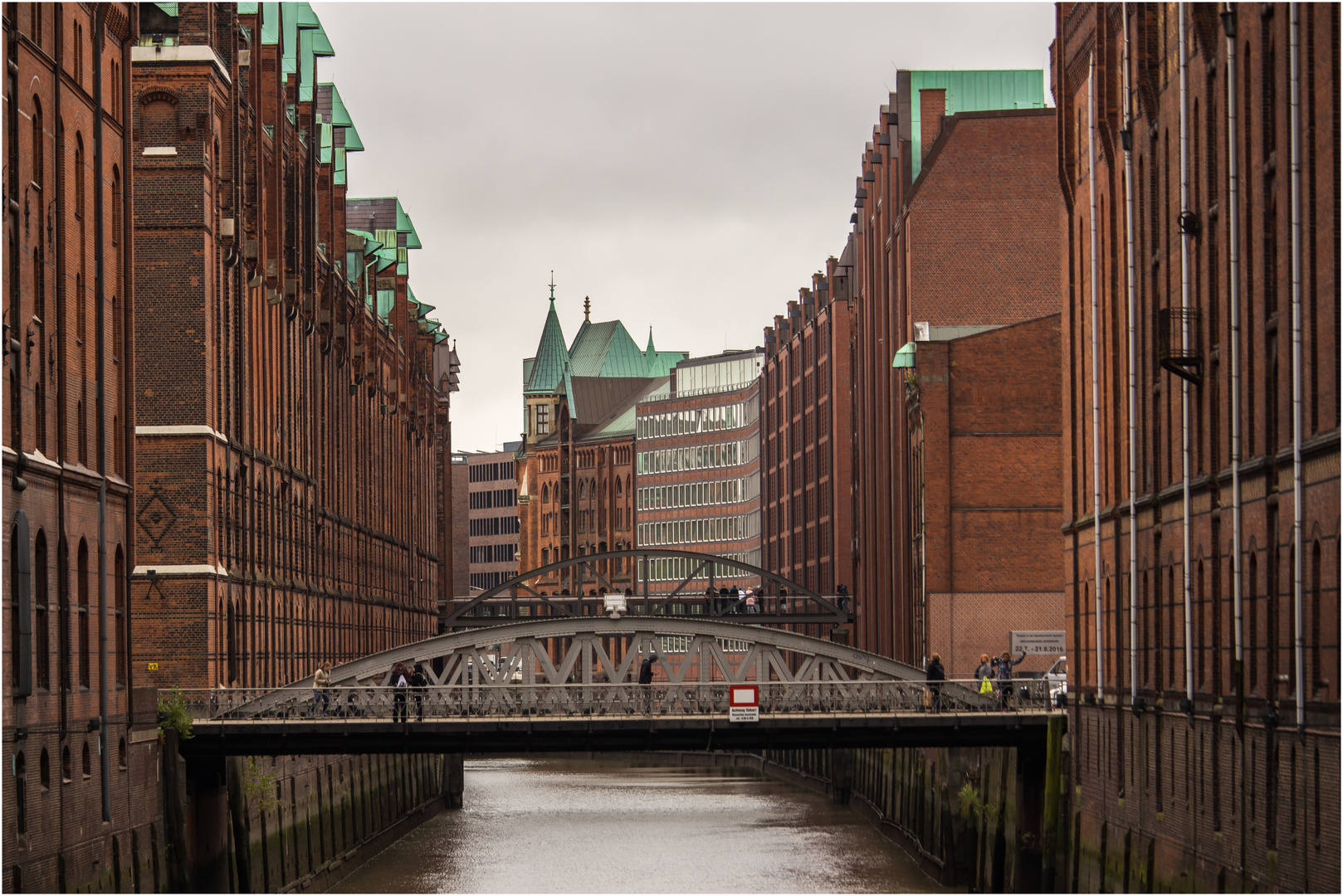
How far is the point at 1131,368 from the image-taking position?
39.1m

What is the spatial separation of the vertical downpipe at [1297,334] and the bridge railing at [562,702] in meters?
14.9

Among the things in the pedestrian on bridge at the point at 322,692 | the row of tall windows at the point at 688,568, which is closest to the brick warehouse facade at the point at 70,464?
the pedestrian on bridge at the point at 322,692

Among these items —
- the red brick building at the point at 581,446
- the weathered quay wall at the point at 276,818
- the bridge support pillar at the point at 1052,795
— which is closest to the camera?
the weathered quay wall at the point at 276,818

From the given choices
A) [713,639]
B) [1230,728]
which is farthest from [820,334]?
[1230,728]

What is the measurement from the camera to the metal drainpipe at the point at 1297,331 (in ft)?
88.3

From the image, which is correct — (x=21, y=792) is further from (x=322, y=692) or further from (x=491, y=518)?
(x=491, y=518)

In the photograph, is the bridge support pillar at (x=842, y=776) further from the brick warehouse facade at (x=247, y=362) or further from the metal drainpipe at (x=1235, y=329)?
the metal drainpipe at (x=1235, y=329)

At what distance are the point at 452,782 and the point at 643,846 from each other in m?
21.9

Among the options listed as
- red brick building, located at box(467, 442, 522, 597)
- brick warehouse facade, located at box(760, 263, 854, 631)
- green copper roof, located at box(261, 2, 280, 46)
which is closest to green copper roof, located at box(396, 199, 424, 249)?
brick warehouse facade, located at box(760, 263, 854, 631)

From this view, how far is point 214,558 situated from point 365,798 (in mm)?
18777

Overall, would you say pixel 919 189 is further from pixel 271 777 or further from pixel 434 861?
pixel 271 777

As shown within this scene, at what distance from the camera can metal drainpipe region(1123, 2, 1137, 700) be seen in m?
38.1

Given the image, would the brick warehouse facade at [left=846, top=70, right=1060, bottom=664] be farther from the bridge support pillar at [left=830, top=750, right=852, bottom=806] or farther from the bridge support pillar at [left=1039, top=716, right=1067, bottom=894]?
the bridge support pillar at [left=1039, top=716, right=1067, bottom=894]

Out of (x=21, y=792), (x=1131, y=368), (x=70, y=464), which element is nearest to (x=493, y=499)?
(x=1131, y=368)
